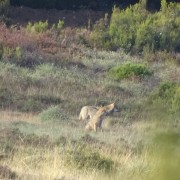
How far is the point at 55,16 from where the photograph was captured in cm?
3966

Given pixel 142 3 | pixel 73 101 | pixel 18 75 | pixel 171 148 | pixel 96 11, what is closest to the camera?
pixel 171 148

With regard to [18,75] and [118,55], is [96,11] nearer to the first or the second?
[118,55]

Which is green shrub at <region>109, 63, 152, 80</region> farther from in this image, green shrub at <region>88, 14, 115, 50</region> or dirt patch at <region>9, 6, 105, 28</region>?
dirt patch at <region>9, 6, 105, 28</region>

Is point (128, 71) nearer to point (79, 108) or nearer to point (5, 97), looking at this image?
point (79, 108)

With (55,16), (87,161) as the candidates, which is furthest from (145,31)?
(87,161)

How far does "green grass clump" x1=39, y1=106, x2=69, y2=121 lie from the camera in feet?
51.3

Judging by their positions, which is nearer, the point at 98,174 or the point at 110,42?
the point at 98,174

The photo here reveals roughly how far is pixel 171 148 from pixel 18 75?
17.6 m

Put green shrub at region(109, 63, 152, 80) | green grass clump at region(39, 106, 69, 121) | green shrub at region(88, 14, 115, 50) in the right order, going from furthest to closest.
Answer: green shrub at region(88, 14, 115, 50) < green shrub at region(109, 63, 152, 80) < green grass clump at region(39, 106, 69, 121)

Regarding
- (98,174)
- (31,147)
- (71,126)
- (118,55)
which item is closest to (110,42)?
(118,55)

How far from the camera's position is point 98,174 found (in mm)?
9078

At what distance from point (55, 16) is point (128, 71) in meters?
16.3

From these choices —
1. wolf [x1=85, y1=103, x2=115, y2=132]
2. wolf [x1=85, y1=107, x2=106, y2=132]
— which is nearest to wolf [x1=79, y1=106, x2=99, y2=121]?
wolf [x1=85, y1=103, x2=115, y2=132]

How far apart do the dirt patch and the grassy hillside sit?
→ 2083mm
